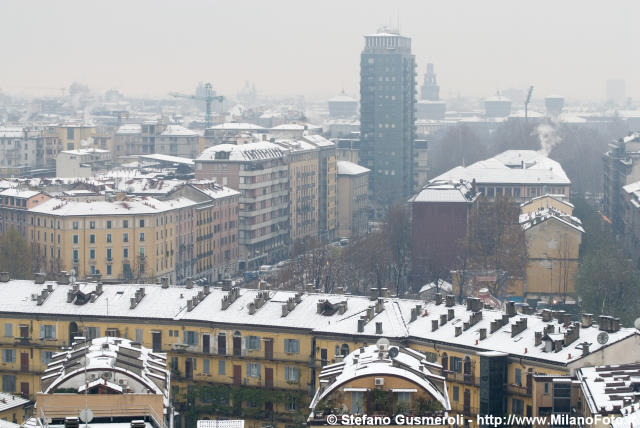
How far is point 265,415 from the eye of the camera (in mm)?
49719

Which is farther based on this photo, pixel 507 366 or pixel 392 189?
pixel 392 189

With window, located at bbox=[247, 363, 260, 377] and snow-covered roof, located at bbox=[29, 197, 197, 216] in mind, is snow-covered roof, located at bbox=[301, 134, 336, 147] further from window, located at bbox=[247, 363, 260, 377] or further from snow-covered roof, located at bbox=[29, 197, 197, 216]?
window, located at bbox=[247, 363, 260, 377]

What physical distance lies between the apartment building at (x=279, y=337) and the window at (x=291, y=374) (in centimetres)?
4

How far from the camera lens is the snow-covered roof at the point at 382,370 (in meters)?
38.2

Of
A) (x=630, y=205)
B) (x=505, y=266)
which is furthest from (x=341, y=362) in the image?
(x=630, y=205)

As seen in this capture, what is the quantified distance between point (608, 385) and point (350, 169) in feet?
298

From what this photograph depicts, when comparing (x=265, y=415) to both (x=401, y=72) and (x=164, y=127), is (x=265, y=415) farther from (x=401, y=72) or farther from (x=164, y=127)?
(x=164, y=127)

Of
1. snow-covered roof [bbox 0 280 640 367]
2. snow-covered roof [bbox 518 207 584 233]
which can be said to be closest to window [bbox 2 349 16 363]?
snow-covered roof [bbox 0 280 640 367]

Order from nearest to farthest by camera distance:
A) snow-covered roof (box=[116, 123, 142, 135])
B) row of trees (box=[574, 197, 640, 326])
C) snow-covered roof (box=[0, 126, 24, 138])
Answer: row of trees (box=[574, 197, 640, 326]) < snow-covered roof (box=[0, 126, 24, 138]) < snow-covered roof (box=[116, 123, 142, 135])

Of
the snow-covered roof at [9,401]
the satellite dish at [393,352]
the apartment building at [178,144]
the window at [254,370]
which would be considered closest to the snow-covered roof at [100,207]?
the window at [254,370]

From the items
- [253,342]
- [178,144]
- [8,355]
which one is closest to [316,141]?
[178,144]

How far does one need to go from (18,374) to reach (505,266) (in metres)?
35.6

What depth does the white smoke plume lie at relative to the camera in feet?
576

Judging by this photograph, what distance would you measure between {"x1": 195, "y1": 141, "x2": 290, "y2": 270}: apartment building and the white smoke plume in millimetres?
67449
